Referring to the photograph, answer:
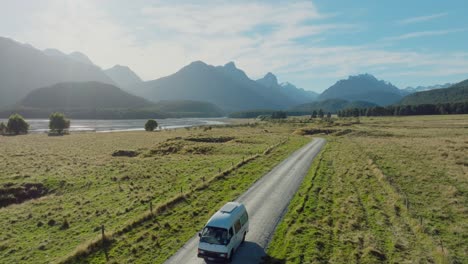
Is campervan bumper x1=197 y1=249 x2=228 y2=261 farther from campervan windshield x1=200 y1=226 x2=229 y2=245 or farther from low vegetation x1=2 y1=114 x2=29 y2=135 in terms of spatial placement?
low vegetation x1=2 y1=114 x2=29 y2=135

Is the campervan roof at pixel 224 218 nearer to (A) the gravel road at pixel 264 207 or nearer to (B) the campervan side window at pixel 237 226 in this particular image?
(B) the campervan side window at pixel 237 226

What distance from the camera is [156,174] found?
43094 mm

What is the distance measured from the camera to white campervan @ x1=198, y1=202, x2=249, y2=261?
16406 millimetres

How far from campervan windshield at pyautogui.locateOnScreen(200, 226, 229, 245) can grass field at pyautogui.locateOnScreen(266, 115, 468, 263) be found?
3.28m

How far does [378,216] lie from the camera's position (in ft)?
77.4

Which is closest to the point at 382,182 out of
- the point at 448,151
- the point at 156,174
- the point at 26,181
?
the point at 448,151

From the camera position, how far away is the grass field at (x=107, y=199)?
20.9m

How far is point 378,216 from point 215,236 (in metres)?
14.6

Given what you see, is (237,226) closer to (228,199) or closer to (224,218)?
(224,218)

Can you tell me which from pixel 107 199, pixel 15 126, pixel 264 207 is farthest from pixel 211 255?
→ pixel 15 126

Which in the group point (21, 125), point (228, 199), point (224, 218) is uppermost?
point (21, 125)

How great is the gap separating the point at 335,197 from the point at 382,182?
8.17m

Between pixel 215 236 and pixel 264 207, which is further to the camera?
pixel 264 207

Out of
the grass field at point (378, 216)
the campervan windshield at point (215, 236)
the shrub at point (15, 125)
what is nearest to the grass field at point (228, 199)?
the grass field at point (378, 216)
